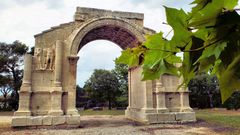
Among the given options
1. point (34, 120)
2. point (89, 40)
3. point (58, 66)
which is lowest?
point (34, 120)

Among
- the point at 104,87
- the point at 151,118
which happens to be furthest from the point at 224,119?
the point at 104,87

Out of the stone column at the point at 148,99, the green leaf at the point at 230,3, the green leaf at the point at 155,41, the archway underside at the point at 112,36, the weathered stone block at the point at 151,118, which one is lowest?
the weathered stone block at the point at 151,118

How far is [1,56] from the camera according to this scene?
110 feet

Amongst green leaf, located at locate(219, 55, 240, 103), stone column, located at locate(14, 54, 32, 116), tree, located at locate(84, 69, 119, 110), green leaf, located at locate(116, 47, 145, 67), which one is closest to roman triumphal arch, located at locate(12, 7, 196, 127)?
stone column, located at locate(14, 54, 32, 116)

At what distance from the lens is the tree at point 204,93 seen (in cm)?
3603

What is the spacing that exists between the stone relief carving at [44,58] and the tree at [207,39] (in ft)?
48.7

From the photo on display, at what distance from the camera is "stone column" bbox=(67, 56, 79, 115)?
46.8 feet

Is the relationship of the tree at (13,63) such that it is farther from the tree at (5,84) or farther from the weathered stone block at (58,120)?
the weathered stone block at (58,120)

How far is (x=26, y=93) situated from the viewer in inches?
542

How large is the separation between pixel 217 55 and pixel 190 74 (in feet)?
0.63

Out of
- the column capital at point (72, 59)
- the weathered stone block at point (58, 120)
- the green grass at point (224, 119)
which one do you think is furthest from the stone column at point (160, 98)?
the weathered stone block at point (58, 120)

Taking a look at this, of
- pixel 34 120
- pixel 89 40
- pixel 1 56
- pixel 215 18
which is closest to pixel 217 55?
pixel 215 18

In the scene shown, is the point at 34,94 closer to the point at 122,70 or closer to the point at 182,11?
the point at 182,11

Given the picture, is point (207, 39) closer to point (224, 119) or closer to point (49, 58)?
point (49, 58)
